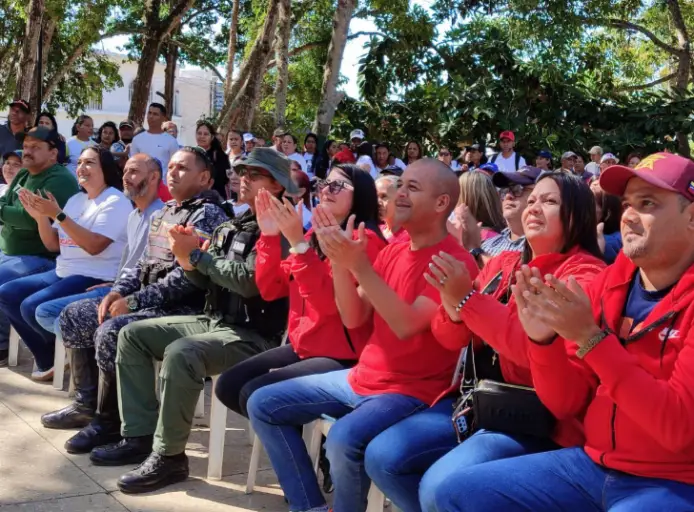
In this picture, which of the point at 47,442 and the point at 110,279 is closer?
the point at 47,442

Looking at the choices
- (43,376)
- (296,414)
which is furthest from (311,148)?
(296,414)

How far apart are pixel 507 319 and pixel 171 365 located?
193 cm

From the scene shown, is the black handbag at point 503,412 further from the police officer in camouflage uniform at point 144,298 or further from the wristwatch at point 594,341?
the police officer in camouflage uniform at point 144,298

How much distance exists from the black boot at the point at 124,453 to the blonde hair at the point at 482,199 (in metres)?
2.20

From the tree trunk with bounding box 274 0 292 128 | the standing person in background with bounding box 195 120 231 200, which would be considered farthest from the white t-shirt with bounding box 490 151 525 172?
the standing person in background with bounding box 195 120 231 200

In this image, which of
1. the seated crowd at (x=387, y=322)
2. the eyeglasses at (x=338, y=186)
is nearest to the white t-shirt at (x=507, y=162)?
the seated crowd at (x=387, y=322)

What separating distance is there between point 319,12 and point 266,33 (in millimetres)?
8274

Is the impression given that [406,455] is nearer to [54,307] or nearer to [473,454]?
[473,454]

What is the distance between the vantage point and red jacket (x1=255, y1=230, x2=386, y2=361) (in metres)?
3.64

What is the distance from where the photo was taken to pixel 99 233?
5375 millimetres

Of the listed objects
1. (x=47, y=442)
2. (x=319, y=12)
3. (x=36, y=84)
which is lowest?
(x=47, y=442)

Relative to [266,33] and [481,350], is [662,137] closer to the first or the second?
[266,33]

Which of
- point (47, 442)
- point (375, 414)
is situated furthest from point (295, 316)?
point (47, 442)

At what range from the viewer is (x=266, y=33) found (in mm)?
14586
